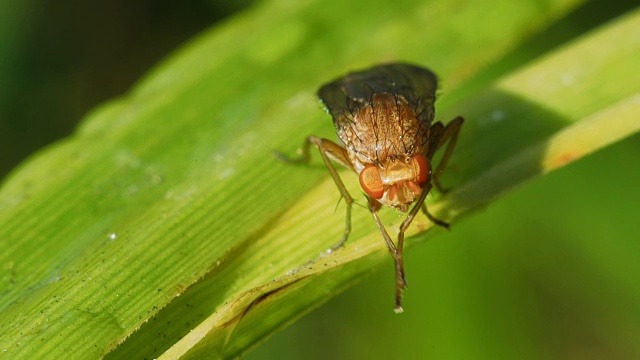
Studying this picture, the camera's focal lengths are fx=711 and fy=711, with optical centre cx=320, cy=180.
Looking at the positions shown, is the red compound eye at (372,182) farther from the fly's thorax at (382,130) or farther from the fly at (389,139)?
the fly's thorax at (382,130)

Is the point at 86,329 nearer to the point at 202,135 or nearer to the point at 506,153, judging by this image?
the point at 202,135

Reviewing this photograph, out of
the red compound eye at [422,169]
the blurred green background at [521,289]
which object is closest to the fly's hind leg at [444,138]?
the red compound eye at [422,169]

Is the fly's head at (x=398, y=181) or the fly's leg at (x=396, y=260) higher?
the fly's head at (x=398, y=181)

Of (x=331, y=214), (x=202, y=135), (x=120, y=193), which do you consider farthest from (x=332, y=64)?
(x=120, y=193)

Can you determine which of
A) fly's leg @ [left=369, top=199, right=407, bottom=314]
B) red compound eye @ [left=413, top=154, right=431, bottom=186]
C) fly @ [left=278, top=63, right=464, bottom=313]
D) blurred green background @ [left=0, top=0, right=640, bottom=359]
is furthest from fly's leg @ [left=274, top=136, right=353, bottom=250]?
blurred green background @ [left=0, top=0, right=640, bottom=359]

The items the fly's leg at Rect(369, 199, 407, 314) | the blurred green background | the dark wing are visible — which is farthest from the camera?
the blurred green background

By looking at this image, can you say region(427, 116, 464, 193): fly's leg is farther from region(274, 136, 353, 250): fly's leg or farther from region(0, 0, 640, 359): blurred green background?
region(0, 0, 640, 359): blurred green background
